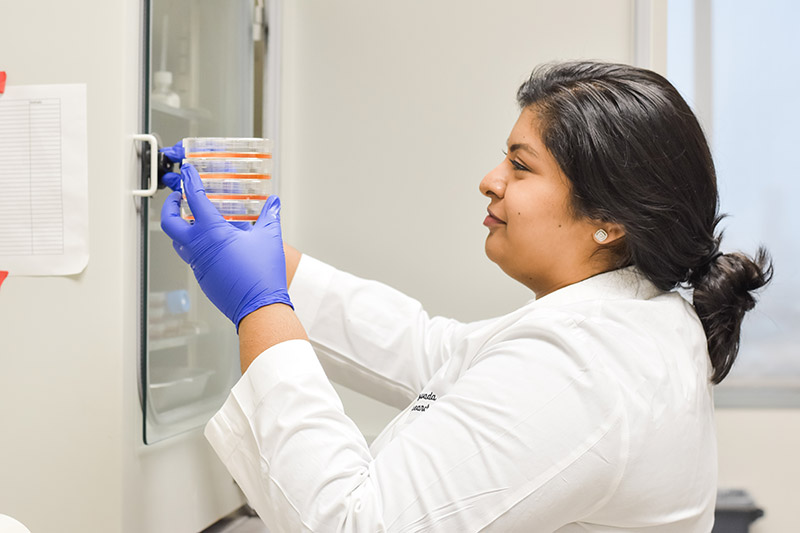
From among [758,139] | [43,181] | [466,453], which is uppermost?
[758,139]

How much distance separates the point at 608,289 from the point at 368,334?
0.57m

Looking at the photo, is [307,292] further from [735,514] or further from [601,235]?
[735,514]

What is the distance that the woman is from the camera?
843 mm

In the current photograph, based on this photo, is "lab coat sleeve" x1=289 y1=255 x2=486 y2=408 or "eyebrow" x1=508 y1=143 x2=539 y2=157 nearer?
"eyebrow" x1=508 y1=143 x2=539 y2=157

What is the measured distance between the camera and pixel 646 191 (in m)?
0.98

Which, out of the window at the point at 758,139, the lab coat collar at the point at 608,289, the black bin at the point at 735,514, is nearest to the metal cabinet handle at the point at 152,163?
the lab coat collar at the point at 608,289

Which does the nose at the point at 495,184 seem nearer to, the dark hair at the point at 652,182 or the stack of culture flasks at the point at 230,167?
the dark hair at the point at 652,182

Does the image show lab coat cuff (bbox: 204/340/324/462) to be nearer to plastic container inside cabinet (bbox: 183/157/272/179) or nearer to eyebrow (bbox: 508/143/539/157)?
plastic container inside cabinet (bbox: 183/157/272/179)

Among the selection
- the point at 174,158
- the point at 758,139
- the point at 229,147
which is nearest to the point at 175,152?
the point at 174,158

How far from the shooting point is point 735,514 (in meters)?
1.71

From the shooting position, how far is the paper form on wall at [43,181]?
1072 mm

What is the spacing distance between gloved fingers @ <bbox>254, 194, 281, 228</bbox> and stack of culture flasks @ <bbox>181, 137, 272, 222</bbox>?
25 mm

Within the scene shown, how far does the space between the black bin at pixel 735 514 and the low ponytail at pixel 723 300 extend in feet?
2.79

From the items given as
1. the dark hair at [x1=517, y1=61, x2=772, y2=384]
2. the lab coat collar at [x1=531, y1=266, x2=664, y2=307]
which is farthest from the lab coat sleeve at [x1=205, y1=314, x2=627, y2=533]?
the dark hair at [x1=517, y1=61, x2=772, y2=384]
